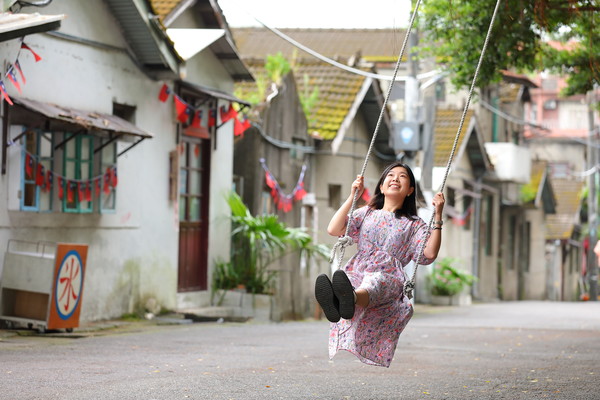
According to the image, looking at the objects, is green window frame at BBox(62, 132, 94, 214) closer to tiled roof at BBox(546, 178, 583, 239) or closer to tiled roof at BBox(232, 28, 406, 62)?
tiled roof at BBox(232, 28, 406, 62)

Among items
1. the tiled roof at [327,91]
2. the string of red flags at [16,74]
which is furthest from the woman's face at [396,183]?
the tiled roof at [327,91]

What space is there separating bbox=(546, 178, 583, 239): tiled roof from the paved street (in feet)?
108

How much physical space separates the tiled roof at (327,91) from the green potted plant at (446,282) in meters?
6.39

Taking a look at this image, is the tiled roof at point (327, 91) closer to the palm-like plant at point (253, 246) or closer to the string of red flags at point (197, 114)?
the string of red flags at point (197, 114)

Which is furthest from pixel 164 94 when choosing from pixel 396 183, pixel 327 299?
pixel 327 299

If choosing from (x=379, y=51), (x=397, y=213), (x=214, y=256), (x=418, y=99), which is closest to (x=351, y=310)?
(x=397, y=213)

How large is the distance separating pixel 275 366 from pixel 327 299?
2948mm

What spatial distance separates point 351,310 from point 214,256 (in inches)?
469

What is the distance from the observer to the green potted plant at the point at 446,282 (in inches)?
1150

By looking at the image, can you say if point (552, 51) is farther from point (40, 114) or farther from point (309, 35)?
point (309, 35)

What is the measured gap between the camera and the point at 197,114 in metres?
18.7

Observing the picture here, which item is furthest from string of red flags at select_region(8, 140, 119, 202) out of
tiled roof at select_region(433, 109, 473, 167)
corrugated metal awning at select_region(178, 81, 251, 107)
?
tiled roof at select_region(433, 109, 473, 167)

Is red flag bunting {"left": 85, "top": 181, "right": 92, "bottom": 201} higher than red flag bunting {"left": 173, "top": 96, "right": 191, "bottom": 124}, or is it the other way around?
red flag bunting {"left": 173, "top": 96, "right": 191, "bottom": 124}

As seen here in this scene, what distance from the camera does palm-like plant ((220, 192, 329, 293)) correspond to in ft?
64.6
